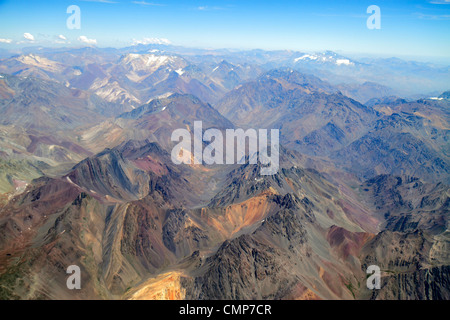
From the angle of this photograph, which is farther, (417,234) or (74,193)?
(74,193)

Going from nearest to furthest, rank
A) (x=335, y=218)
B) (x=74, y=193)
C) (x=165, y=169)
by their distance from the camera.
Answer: (x=74, y=193) < (x=335, y=218) < (x=165, y=169)

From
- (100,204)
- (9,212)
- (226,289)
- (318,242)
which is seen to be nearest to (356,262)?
(318,242)

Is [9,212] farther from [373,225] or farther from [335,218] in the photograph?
[373,225]

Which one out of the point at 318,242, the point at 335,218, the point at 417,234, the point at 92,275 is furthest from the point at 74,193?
the point at 417,234

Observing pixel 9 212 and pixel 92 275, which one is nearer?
pixel 92 275

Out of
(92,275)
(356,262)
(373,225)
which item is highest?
(92,275)

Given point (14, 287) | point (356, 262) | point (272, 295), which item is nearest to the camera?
point (14, 287)

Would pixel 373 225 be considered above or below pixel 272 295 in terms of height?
below
